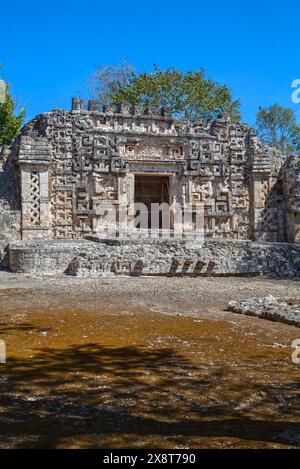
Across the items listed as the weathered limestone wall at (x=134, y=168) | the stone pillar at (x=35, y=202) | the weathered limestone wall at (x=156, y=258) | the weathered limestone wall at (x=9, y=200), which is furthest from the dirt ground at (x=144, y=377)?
the weathered limestone wall at (x=134, y=168)

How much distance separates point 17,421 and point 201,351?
9.33 feet

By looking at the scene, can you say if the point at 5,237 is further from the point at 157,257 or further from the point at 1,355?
the point at 1,355

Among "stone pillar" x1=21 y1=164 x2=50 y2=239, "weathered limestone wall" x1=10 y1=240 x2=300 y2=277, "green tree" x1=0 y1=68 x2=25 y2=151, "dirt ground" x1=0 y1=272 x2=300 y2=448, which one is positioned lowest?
"dirt ground" x1=0 y1=272 x2=300 y2=448

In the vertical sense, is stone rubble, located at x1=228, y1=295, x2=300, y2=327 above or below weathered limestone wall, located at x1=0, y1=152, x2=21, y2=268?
below

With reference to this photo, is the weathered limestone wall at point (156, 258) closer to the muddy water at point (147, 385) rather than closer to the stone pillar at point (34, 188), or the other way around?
the stone pillar at point (34, 188)

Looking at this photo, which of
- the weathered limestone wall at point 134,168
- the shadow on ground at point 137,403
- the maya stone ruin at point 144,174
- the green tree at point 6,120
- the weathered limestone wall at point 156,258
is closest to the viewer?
the shadow on ground at point 137,403

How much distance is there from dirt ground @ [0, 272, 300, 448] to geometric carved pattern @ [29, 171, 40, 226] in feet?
27.9

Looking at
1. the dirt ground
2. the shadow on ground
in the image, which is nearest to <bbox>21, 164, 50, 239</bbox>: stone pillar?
the dirt ground

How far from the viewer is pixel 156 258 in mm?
14469

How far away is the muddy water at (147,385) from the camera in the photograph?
10.9 ft

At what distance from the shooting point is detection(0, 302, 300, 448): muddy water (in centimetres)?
333

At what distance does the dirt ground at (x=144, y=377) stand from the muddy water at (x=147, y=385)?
10 mm

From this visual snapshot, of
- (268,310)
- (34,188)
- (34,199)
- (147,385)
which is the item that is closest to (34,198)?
(34,199)

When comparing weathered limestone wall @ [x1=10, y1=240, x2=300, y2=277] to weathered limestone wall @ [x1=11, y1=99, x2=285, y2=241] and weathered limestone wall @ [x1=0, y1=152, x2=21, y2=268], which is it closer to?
weathered limestone wall @ [x1=0, y1=152, x2=21, y2=268]
